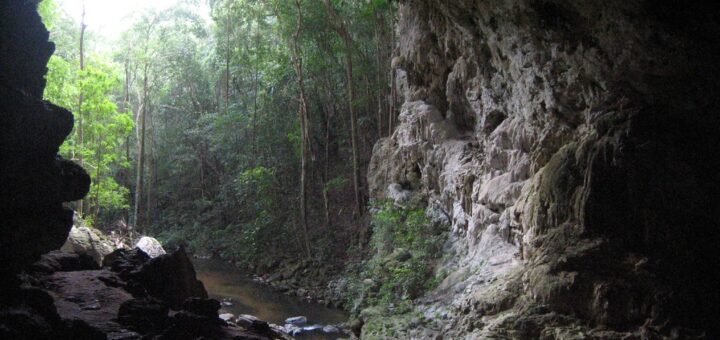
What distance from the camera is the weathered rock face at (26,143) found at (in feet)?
21.1

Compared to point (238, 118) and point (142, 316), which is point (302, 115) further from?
point (142, 316)

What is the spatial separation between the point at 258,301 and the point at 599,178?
1280 cm

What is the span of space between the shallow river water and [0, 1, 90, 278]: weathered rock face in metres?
9.07

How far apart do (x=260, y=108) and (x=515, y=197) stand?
18837mm

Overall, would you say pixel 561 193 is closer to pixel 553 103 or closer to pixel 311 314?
pixel 553 103

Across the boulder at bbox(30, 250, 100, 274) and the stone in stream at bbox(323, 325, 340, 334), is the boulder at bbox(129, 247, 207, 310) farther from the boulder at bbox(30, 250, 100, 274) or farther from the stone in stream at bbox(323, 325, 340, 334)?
the stone in stream at bbox(323, 325, 340, 334)

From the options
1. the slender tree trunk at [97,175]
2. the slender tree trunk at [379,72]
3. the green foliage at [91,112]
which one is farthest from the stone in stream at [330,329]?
the slender tree trunk at [97,175]

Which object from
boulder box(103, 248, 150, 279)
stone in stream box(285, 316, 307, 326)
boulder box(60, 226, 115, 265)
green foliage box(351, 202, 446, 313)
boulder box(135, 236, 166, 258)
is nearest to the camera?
boulder box(103, 248, 150, 279)

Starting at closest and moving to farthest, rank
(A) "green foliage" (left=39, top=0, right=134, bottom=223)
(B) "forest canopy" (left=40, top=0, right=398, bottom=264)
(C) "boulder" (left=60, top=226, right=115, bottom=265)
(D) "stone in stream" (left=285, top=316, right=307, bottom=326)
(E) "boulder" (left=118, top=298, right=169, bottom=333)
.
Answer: (E) "boulder" (left=118, top=298, right=169, bottom=333)
(C) "boulder" (left=60, top=226, right=115, bottom=265)
(D) "stone in stream" (left=285, top=316, right=307, bottom=326)
(A) "green foliage" (left=39, top=0, right=134, bottom=223)
(B) "forest canopy" (left=40, top=0, right=398, bottom=264)

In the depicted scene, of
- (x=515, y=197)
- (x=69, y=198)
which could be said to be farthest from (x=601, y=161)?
(x=69, y=198)

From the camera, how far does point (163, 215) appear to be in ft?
105

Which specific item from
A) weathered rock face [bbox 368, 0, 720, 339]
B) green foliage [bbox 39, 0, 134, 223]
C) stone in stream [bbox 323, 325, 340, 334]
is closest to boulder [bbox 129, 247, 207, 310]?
weathered rock face [bbox 368, 0, 720, 339]

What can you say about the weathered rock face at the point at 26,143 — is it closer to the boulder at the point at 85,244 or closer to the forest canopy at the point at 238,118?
the boulder at the point at 85,244

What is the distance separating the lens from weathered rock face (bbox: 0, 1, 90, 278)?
642cm
